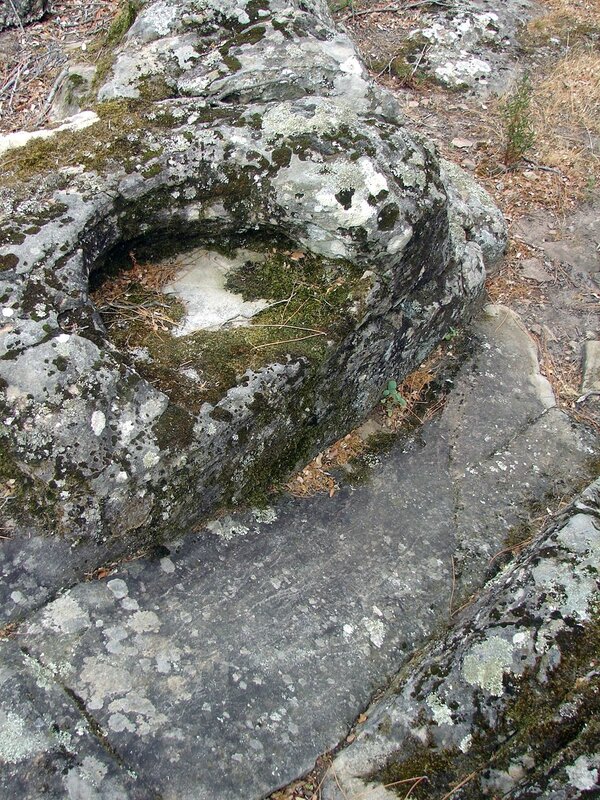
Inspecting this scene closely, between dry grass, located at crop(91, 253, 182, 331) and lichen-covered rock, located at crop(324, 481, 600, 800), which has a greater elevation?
dry grass, located at crop(91, 253, 182, 331)

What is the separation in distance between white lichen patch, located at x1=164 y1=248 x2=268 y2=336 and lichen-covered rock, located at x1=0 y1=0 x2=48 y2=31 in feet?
13.8

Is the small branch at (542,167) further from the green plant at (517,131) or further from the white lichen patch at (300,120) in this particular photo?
the white lichen patch at (300,120)

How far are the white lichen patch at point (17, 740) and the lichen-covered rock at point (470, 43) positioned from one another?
682cm

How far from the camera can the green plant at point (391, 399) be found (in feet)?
12.9

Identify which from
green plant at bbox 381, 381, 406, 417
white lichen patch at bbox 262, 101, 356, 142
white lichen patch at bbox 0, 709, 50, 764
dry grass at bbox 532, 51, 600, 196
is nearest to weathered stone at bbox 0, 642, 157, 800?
white lichen patch at bbox 0, 709, 50, 764

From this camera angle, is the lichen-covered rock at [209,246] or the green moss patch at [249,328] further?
the green moss patch at [249,328]

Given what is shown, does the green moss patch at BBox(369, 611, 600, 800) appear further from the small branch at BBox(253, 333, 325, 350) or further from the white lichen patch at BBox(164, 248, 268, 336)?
the white lichen patch at BBox(164, 248, 268, 336)

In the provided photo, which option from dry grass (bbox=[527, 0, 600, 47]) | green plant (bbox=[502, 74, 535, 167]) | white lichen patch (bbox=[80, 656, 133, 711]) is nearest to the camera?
white lichen patch (bbox=[80, 656, 133, 711])

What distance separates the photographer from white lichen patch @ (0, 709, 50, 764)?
2264 mm

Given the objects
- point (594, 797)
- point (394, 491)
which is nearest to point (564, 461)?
point (394, 491)

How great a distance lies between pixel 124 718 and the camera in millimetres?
2496

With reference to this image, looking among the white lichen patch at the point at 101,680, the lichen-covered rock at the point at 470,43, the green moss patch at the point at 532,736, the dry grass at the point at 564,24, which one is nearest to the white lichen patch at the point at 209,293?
the white lichen patch at the point at 101,680

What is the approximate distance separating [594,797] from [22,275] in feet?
9.71

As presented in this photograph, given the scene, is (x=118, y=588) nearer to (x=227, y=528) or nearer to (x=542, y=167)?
(x=227, y=528)
